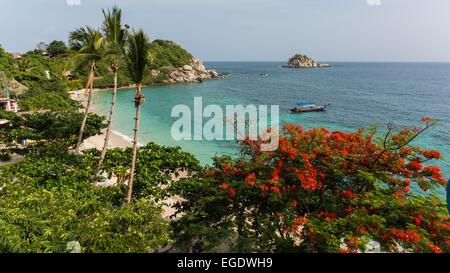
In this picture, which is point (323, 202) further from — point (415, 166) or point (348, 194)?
point (415, 166)

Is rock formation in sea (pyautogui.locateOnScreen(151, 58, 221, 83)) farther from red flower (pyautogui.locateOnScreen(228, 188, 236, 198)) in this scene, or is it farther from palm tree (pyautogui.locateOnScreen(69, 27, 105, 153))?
red flower (pyautogui.locateOnScreen(228, 188, 236, 198))

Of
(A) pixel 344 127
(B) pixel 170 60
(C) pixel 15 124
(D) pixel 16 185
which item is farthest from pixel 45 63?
(D) pixel 16 185

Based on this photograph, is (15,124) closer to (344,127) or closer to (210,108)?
(344,127)

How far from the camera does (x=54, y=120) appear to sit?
1451cm

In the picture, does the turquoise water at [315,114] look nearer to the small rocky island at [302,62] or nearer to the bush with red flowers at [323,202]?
the bush with red flowers at [323,202]

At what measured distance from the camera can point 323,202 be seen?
743 cm

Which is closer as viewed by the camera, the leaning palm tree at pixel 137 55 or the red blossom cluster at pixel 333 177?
the red blossom cluster at pixel 333 177

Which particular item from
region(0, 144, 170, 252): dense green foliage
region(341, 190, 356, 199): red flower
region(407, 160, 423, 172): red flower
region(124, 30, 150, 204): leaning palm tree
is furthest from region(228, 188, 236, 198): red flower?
region(407, 160, 423, 172): red flower

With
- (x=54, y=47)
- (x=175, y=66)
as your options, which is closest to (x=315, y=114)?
(x=175, y=66)

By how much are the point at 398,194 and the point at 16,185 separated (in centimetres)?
994

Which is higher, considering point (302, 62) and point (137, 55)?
point (302, 62)

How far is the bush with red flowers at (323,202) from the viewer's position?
20.2ft

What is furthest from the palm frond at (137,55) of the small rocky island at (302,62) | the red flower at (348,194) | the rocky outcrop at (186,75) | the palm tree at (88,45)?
the small rocky island at (302,62)

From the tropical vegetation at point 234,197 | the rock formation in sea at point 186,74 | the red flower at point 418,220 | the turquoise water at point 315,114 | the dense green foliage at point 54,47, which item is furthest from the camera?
the rock formation in sea at point 186,74
